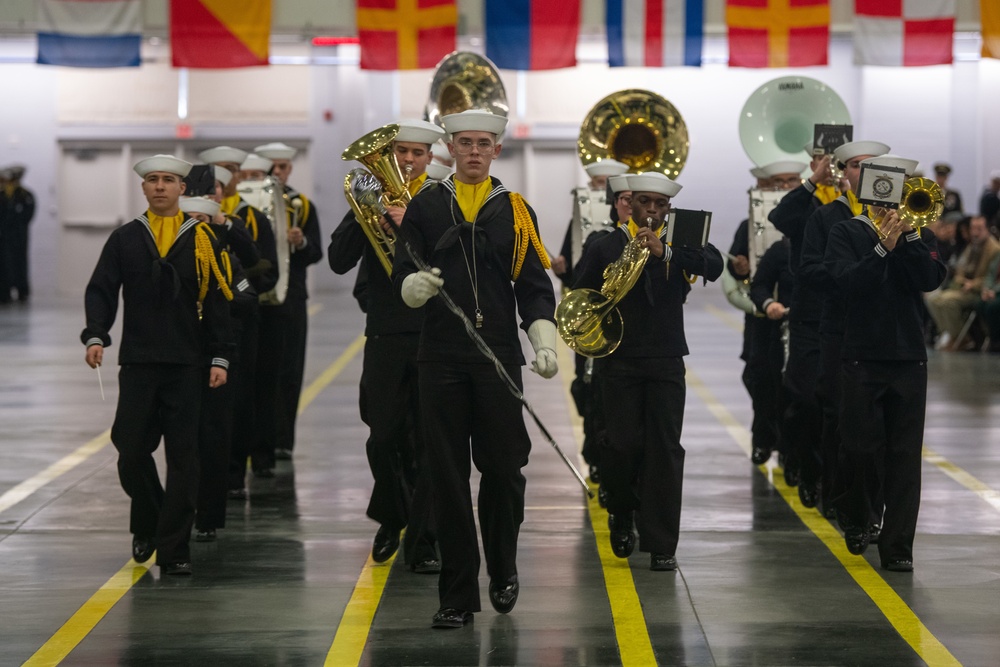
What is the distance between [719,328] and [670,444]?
1599 centimetres

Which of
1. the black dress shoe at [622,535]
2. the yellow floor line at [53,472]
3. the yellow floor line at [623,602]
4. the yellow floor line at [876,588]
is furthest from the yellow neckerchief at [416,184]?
the yellow floor line at [53,472]

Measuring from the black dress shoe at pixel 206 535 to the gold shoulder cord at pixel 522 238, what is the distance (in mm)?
2916

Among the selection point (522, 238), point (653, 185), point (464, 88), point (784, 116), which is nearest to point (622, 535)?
point (653, 185)

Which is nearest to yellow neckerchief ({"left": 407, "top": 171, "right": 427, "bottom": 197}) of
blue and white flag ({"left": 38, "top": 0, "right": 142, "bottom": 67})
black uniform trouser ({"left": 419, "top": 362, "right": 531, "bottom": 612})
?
black uniform trouser ({"left": 419, "top": 362, "right": 531, "bottom": 612})

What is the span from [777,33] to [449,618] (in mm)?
14546

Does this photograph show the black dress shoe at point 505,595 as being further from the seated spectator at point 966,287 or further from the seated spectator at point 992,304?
the seated spectator at point 966,287

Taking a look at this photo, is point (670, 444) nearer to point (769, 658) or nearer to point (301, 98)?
point (769, 658)

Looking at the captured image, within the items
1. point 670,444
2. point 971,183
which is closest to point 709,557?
point 670,444

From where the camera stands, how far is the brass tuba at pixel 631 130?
40.2 ft

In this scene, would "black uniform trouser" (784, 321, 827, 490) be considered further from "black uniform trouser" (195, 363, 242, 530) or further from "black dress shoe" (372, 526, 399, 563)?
"black uniform trouser" (195, 363, 242, 530)

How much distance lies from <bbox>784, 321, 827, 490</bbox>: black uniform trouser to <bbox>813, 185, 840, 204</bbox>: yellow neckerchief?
2.58 feet

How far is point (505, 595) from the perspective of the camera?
24.1 ft

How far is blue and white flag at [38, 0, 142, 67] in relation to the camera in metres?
20.5

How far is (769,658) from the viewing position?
6.68m
